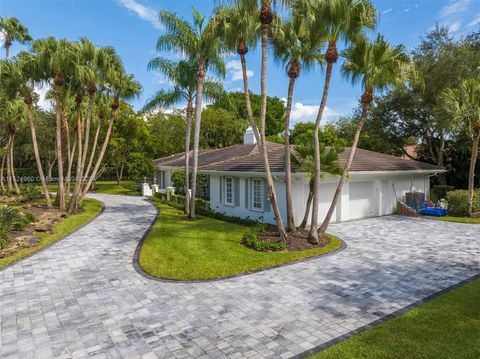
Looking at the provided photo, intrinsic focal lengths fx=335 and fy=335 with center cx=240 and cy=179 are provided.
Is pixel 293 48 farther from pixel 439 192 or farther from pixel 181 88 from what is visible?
pixel 439 192

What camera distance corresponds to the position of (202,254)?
469 inches

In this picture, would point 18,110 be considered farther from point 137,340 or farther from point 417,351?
point 417,351

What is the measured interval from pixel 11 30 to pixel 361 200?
3104cm

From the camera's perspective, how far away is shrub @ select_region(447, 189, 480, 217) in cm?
2034

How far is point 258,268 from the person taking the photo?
34.5 ft

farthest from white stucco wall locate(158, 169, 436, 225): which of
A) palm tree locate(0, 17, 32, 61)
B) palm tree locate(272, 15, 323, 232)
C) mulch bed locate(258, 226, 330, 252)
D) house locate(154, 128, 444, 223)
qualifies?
palm tree locate(0, 17, 32, 61)

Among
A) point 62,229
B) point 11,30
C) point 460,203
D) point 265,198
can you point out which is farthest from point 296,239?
point 11,30

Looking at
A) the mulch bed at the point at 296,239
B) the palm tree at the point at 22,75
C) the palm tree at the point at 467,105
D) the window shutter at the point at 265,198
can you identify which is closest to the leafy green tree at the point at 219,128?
the palm tree at the point at 22,75

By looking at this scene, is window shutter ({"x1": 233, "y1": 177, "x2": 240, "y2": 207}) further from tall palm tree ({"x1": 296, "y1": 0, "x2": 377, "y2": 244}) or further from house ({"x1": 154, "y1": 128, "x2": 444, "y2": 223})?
tall palm tree ({"x1": 296, "y1": 0, "x2": 377, "y2": 244})

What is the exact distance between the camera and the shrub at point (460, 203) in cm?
2034

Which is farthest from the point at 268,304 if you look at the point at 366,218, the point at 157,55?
the point at 157,55

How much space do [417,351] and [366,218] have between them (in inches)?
575

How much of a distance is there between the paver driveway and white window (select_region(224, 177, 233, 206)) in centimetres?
829

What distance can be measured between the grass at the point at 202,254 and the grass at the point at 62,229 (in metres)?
4.00
